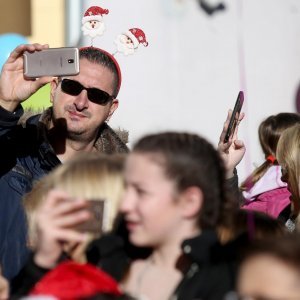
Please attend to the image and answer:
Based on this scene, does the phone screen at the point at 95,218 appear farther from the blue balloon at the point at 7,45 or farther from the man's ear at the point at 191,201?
the blue balloon at the point at 7,45

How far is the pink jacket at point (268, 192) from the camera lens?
417cm

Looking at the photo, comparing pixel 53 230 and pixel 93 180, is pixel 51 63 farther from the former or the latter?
pixel 53 230

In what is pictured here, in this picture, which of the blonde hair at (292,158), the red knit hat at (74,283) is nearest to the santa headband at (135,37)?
the blonde hair at (292,158)

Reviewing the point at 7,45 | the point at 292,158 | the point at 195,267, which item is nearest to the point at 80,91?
the point at 292,158

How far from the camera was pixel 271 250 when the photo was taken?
1789 mm

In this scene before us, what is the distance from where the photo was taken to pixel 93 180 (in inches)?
90.4

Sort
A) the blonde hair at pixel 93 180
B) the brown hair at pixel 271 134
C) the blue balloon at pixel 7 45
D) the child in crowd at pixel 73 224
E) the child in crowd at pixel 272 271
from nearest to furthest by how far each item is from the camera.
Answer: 1. the child in crowd at pixel 272 271
2. the child in crowd at pixel 73 224
3. the blonde hair at pixel 93 180
4. the brown hair at pixel 271 134
5. the blue balloon at pixel 7 45

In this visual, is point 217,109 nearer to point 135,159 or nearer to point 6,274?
point 6,274

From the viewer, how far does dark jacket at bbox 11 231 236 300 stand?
81.4 inches

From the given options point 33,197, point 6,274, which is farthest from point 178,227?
point 6,274

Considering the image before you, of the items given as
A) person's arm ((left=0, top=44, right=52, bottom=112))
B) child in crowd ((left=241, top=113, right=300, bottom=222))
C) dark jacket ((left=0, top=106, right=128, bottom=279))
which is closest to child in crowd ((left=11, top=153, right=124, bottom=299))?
dark jacket ((left=0, top=106, right=128, bottom=279))

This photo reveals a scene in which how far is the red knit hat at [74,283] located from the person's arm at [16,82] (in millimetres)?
1205

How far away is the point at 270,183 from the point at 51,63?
148 cm

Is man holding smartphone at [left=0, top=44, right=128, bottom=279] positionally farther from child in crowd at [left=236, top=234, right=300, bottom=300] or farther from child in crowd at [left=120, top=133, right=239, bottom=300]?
child in crowd at [left=236, top=234, right=300, bottom=300]
